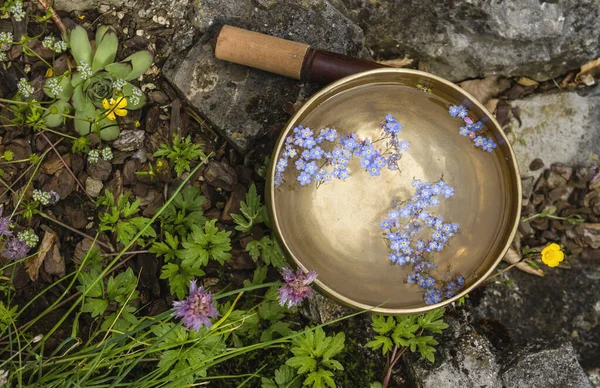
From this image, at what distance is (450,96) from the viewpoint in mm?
1733

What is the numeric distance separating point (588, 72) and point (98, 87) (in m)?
1.70

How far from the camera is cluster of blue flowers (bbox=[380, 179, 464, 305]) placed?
1.78 meters

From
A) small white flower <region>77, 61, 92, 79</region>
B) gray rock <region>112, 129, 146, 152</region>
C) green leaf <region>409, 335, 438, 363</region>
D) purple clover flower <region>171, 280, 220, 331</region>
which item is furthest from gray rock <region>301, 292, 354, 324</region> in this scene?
small white flower <region>77, 61, 92, 79</region>

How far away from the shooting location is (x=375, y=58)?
2.09m

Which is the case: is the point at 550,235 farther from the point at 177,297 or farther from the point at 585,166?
the point at 177,297

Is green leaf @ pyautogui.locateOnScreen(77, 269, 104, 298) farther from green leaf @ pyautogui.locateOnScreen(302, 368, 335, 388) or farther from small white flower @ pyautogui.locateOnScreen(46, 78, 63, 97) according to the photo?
green leaf @ pyautogui.locateOnScreen(302, 368, 335, 388)

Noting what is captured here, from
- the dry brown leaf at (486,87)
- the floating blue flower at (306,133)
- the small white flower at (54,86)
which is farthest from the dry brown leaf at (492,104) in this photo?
the small white flower at (54,86)

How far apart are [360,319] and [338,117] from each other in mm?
641

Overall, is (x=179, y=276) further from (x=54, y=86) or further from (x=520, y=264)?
(x=520, y=264)

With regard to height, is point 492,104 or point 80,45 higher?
point 80,45

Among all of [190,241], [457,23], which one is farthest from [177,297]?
[457,23]

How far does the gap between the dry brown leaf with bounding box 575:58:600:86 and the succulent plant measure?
1.52 metres

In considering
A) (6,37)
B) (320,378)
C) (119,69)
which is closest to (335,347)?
(320,378)

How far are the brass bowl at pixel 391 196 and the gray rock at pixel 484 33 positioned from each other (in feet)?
1.13
